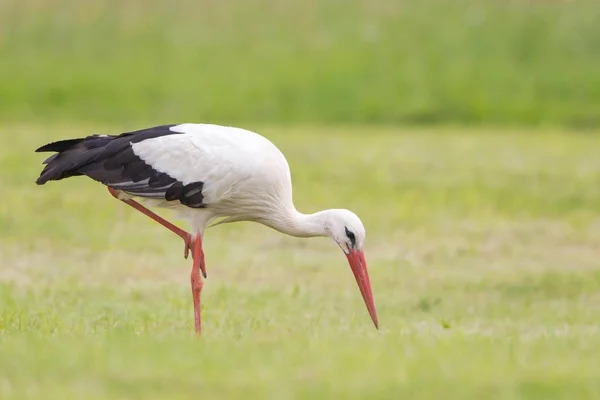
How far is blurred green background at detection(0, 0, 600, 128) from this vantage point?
25.4 m

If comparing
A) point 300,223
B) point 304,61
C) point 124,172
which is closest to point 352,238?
point 300,223

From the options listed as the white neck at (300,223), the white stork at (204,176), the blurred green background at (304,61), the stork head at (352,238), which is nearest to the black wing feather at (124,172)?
the white stork at (204,176)

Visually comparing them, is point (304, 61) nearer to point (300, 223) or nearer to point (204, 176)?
point (300, 223)

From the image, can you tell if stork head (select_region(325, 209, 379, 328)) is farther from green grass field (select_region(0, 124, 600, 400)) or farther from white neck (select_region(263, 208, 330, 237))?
green grass field (select_region(0, 124, 600, 400))

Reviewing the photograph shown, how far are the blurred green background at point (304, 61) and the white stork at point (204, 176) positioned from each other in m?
15.5

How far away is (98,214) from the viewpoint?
49.6ft

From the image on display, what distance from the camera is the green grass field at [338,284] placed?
19.8 ft

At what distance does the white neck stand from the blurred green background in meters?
15.7

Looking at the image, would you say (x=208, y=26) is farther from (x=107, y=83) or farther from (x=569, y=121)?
(x=569, y=121)

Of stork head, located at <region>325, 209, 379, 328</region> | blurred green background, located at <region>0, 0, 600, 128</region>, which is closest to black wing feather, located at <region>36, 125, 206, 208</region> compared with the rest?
stork head, located at <region>325, 209, 379, 328</region>

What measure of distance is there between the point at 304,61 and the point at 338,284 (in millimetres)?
15978

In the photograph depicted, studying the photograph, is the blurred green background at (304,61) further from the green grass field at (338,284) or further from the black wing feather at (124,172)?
the black wing feather at (124,172)

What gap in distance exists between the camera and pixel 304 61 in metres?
27.4

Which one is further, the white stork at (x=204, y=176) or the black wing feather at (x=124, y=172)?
the black wing feather at (x=124, y=172)
